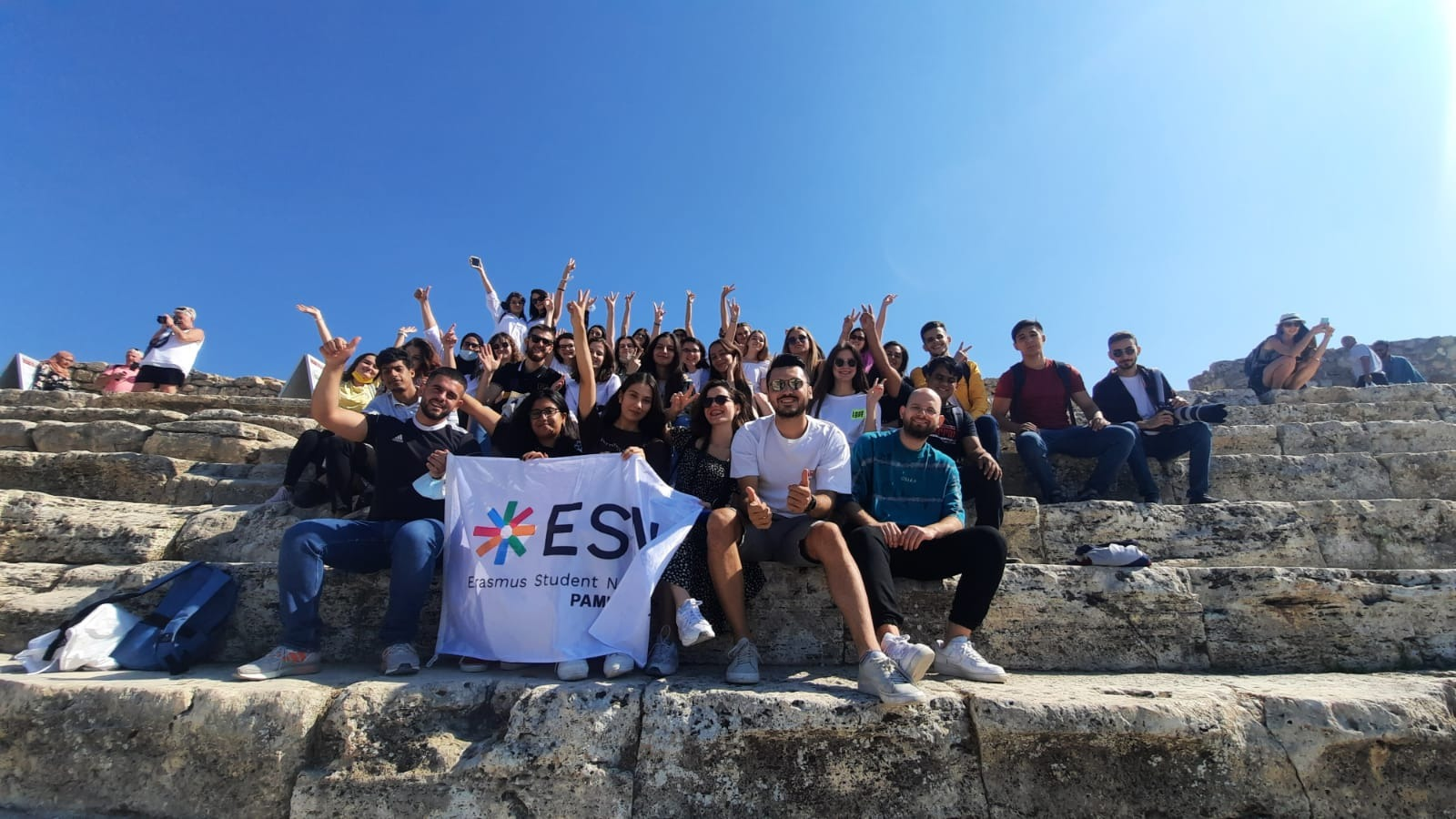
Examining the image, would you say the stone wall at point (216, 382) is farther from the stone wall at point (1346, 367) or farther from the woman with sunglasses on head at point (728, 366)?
the stone wall at point (1346, 367)

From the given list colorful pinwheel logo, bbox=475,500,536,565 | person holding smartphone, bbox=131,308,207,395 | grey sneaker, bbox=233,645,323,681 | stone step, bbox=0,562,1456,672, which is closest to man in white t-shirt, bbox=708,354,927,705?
stone step, bbox=0,562,1456,672

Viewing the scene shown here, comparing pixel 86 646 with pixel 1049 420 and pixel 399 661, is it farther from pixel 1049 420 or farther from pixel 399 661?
pixel 1049 420

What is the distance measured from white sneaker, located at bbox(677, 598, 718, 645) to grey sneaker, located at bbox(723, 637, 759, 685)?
0.15 meters

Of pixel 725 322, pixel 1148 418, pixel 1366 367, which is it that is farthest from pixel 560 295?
pixel 1366 367

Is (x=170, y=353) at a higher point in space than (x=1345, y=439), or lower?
higher

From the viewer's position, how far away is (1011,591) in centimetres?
342

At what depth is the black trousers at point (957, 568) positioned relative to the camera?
126 inches

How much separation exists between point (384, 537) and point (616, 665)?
1.64 m

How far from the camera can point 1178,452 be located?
5.26 meters

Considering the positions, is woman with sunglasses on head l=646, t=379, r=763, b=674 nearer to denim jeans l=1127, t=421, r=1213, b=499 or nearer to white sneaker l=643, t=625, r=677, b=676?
white sneaker l=643, t=625, r=677, b=676

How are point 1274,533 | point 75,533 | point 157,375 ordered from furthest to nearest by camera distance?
point 157,375 < point 75,533 < point 1274,533

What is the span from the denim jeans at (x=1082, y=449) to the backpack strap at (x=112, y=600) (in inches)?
220

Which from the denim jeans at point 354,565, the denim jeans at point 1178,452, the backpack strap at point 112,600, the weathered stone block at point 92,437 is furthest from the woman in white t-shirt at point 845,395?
the weathered stone block at point 92,437

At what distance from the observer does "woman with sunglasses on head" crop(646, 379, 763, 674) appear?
3225mm
